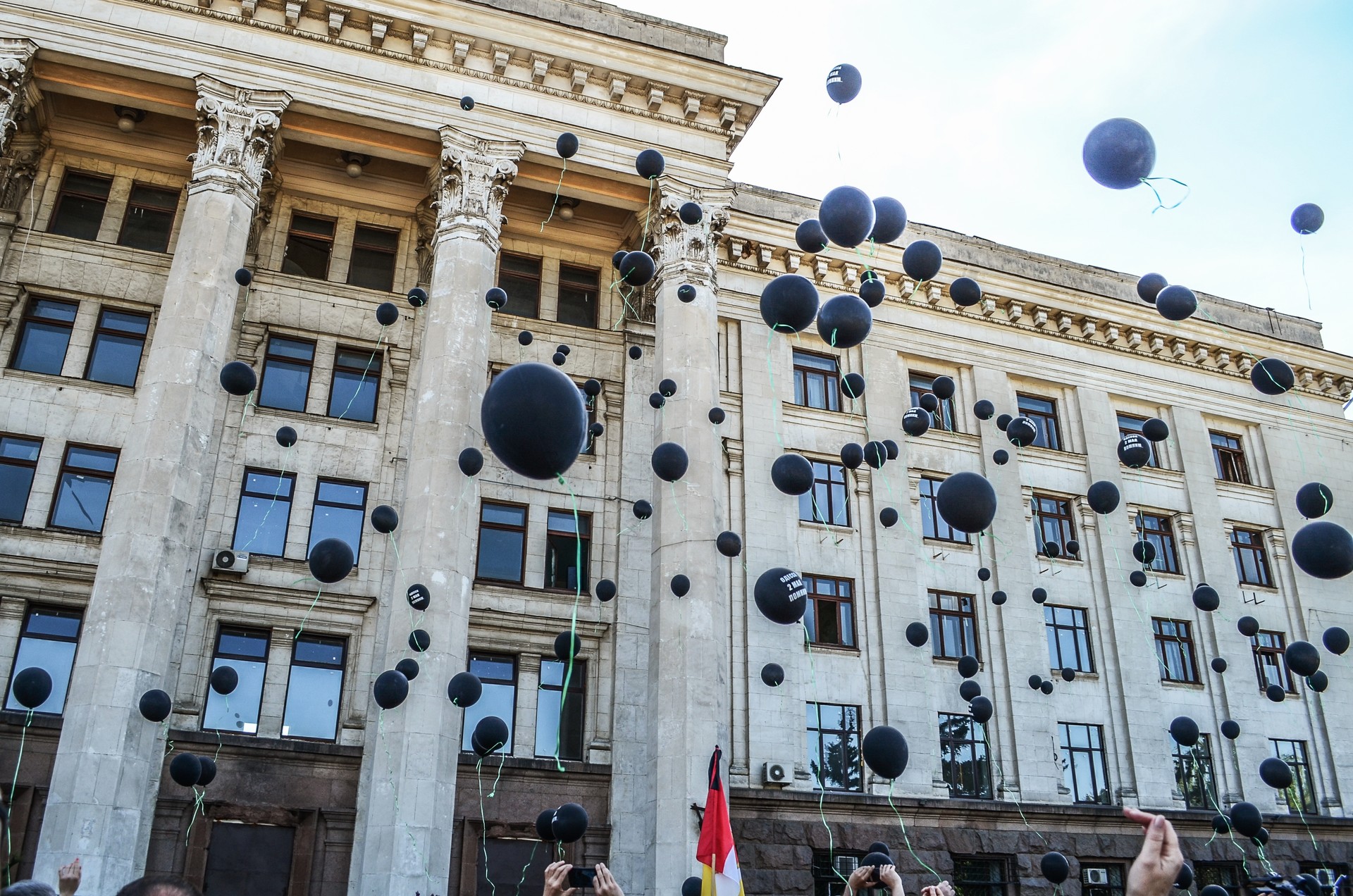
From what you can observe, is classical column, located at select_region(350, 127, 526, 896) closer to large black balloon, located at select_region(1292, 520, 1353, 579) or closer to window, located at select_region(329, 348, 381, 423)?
window, located at select_region(329, 348, 381, 423)

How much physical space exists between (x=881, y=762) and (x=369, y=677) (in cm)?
1186

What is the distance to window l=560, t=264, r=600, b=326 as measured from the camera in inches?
1070

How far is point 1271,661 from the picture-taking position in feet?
98.5

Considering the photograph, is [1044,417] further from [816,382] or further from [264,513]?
[264,513]

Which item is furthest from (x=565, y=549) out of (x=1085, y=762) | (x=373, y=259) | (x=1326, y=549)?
(x=1326, y=549)

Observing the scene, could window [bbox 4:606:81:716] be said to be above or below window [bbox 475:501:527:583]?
below

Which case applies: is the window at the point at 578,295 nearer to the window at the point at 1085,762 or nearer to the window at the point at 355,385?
the window at the point at 355,385

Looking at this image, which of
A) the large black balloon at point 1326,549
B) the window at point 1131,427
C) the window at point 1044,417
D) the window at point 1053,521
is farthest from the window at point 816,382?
the large black balloon at point 1326,549

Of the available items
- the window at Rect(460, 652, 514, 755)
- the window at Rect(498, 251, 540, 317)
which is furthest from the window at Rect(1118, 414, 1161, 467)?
the window at Rect(460, 652, 514, 755)

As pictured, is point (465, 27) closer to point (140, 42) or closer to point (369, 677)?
point (140, 42)

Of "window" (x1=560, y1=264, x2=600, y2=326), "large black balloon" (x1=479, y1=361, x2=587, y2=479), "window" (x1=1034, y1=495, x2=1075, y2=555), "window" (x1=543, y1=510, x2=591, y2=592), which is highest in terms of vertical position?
"window" (x1=560, y1=264, x2=600, y2=326)

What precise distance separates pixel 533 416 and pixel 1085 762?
22955mm

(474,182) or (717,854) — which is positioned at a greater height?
(474,182)

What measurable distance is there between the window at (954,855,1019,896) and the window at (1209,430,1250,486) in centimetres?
1516
